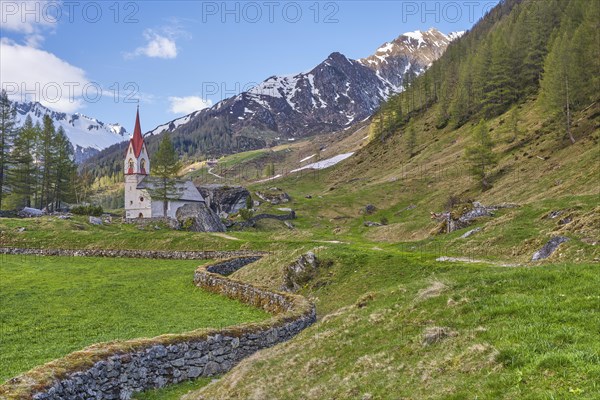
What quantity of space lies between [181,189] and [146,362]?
263 feet

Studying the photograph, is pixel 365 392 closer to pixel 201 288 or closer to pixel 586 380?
pixel 586 380

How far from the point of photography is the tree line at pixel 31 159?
299 ft

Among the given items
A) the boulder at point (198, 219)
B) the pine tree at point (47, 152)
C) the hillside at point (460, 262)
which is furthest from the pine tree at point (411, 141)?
the pine tree at point (47, 152)

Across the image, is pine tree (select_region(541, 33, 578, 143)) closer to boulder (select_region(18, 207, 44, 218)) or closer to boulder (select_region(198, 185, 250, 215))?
boulder (select_region(198, 185, 250, 215))

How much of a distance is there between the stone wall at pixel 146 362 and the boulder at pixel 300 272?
32.0 feet

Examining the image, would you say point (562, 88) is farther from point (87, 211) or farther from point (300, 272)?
point (87, 211)

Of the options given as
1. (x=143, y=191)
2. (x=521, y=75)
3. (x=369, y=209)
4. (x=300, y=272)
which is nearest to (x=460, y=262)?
(x=300, y=272)

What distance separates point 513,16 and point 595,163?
138132 millimetres

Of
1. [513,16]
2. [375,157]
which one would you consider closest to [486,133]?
[375,157]

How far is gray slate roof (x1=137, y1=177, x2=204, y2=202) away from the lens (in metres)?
94.1

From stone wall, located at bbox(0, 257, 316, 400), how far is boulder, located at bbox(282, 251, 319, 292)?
9.75m

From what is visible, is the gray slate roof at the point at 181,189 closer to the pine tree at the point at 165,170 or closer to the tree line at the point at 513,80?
the pine tree at the point at 165,170

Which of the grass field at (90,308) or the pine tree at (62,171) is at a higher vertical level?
the pine tree at (62,171)

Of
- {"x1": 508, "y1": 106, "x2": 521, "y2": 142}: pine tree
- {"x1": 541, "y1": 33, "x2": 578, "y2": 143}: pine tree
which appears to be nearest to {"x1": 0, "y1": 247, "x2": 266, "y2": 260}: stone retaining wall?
{"x1": 541, "y1": 33, "x2": 578, "y2": 143}: pine tree
